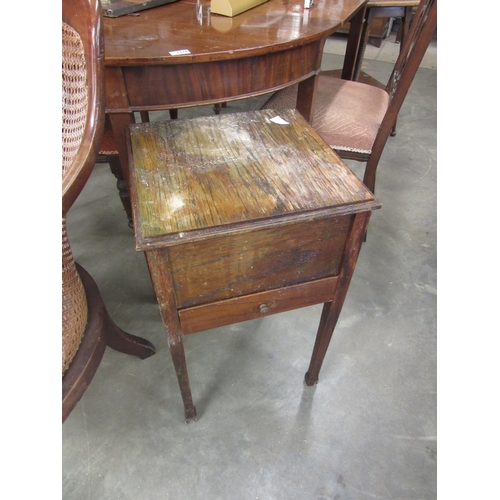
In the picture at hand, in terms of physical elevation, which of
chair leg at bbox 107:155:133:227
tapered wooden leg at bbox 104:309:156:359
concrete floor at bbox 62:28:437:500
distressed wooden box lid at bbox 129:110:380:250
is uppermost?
distressed wooden box lid at bbox 129:110:380:250

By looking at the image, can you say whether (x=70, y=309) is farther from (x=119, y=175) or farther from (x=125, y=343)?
(x=119, y=175)

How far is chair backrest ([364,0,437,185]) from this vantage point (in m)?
0.92

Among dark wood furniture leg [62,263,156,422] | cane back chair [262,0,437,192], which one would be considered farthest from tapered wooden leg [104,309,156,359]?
cane back chair [262,0,437,192]

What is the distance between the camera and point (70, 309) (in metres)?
0.65

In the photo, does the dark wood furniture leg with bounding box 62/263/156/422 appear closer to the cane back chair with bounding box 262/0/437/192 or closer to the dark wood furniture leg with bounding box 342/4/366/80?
the cane back chair with bounding box 262/0/437/192

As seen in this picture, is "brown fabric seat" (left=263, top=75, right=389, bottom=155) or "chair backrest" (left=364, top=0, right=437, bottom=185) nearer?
"chair backrest" (left=364, top=0, right=437, bottom=185)

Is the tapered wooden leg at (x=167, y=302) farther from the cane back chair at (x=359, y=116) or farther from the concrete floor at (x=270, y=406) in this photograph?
the cane back chair at (x=359, y=116)

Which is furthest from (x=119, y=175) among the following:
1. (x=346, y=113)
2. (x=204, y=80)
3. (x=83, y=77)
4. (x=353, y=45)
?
(x=353, y=45)

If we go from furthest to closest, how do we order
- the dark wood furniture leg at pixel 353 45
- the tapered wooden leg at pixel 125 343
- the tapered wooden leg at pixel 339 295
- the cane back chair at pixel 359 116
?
the dark wood furniture leg at pixel 353 45 → the cane back chair at pixel 359 116 → the tapered wooden leg at pixel 125 343 → the tapered wooden leg at pixel 339 295

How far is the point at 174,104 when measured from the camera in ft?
2.64

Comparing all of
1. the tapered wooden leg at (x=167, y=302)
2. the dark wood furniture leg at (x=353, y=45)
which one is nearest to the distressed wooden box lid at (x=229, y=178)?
the tapered wooden leg at (x=167, y=302)

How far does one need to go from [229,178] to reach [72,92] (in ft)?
0.96

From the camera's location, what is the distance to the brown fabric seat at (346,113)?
46.9 inches

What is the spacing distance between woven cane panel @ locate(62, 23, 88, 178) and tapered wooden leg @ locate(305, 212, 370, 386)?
485mm
